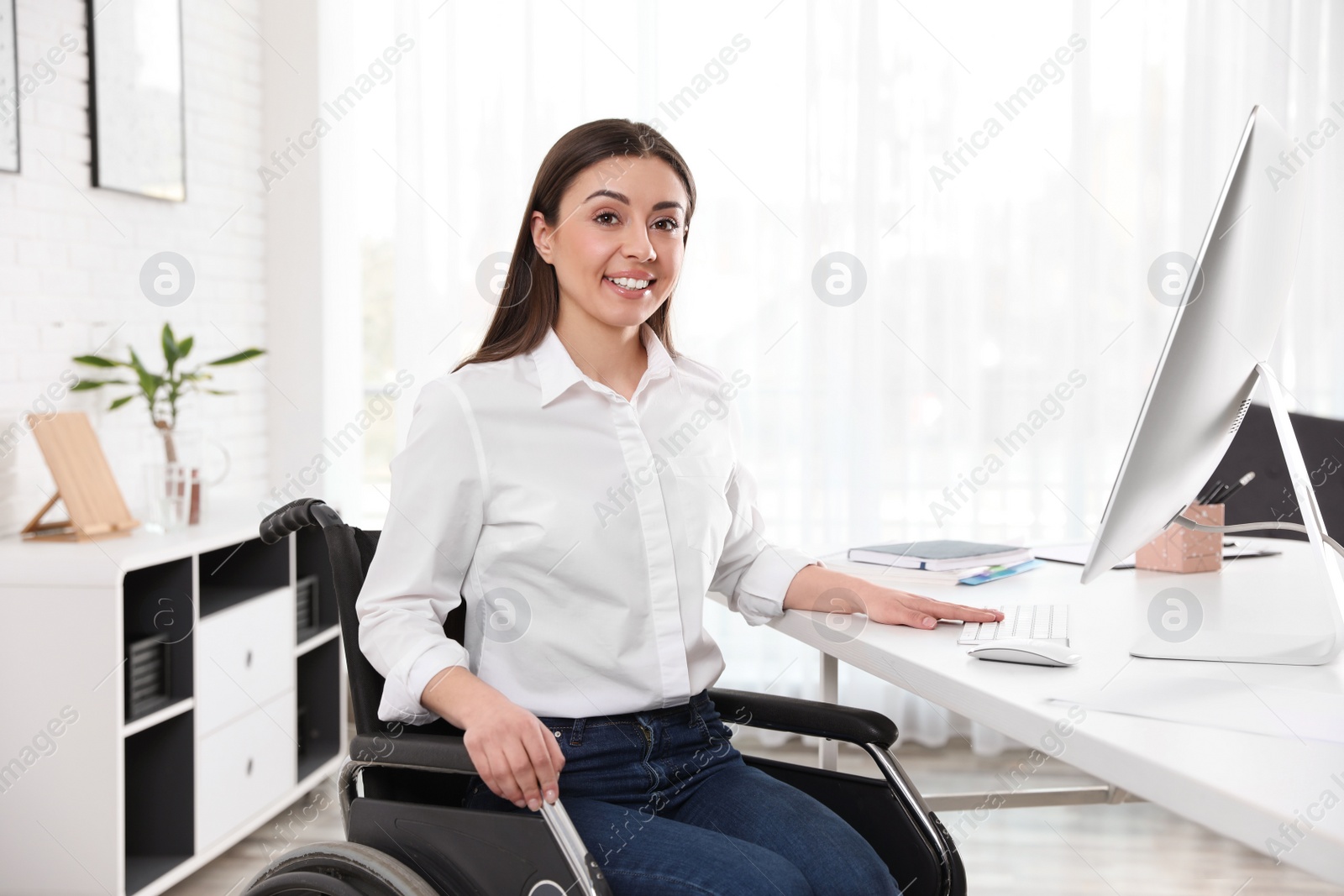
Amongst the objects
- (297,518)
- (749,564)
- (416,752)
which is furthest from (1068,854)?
(297,518)

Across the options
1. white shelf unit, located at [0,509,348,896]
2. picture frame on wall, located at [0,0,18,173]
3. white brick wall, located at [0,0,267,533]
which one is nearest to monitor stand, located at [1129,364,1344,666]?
white shelf unit, located at [0,509,348,896]

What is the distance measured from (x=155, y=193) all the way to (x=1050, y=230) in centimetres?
247

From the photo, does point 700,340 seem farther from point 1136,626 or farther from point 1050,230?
point 1136,626

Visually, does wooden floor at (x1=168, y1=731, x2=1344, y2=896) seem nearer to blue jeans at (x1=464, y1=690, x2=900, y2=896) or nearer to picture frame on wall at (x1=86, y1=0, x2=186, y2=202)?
blue jeans at (x1=464, y1=690, x2=900, y2=896)

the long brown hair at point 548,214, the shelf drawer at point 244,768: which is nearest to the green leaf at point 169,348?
the shelf drawer at point 244,768

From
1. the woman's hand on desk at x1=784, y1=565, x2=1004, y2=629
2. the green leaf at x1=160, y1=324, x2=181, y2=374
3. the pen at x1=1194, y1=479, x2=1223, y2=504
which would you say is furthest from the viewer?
the green leaf at x1=160, y1=324, x2=181, y2=374

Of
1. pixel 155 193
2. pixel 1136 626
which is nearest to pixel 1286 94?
pixel 1136 626

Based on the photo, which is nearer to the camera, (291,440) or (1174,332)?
(1174,332)

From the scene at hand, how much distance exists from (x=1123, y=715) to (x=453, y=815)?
25.3 inches

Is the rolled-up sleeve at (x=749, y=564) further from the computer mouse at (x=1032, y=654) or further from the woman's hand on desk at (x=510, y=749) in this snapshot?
the woman's hand on desk at (x=510, y=749)

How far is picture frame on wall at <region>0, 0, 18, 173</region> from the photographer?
2285 millimetres

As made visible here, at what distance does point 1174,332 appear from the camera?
0.96 metres

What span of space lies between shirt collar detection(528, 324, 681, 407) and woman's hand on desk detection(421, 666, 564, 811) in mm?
413

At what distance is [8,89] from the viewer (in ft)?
7.60
